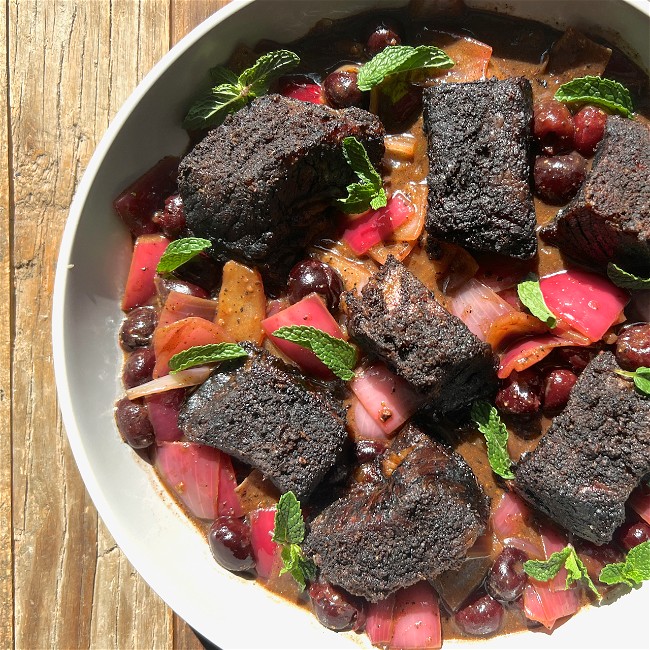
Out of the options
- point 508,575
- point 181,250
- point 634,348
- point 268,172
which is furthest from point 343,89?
point 508,575

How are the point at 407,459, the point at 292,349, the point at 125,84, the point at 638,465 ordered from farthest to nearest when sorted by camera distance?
the point at 125,84 < the point at 292,349 < the point at 407,459 < the point at 638,465

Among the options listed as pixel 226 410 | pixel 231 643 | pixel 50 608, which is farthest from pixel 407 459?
pixel 50 608

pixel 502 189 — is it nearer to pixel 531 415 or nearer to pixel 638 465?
pixel 531 415

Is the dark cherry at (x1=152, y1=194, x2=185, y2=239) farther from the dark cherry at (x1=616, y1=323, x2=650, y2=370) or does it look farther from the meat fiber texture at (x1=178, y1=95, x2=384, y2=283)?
the dark cherry at (x1=616, y1=323, x2=650, y2=370)

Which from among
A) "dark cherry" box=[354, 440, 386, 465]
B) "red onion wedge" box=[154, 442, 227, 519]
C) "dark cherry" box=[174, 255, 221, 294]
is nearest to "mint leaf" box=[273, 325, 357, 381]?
"dark cherry" box=[354, 440, 386, 465]

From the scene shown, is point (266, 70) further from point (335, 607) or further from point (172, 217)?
point (335, 607)

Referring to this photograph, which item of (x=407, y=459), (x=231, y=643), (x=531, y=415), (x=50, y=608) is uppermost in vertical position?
(x=531, y=415)
